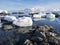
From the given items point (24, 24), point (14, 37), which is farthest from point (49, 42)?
point (24, 24)

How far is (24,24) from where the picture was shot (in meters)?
19.8

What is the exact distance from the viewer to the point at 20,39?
13.4m

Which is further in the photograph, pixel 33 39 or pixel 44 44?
pixel 33 39

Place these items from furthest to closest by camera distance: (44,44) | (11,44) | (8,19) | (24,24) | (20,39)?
(8,19) → (24,24) → (20,39) → (11,44) → (44,44)

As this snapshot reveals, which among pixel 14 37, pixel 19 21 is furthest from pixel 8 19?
pixel 14 37

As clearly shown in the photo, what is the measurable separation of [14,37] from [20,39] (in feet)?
2.87

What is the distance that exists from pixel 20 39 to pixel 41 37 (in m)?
1.82

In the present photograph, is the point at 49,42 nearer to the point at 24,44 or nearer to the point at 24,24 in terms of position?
the point at 24,44

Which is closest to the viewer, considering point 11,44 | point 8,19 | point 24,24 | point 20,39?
point 11,44

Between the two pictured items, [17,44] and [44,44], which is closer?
[44,44]

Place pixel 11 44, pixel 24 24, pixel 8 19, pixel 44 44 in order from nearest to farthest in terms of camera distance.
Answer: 1. pixel 44 44
2. pixel 11 44
3. pixel 24 24
4. pixel 8 19

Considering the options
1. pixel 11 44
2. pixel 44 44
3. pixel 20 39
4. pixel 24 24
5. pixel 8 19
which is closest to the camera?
pixel 44 44

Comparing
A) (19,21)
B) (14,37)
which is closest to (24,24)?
(19,21)

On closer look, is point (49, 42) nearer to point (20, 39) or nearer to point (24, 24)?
point (20, 39)
